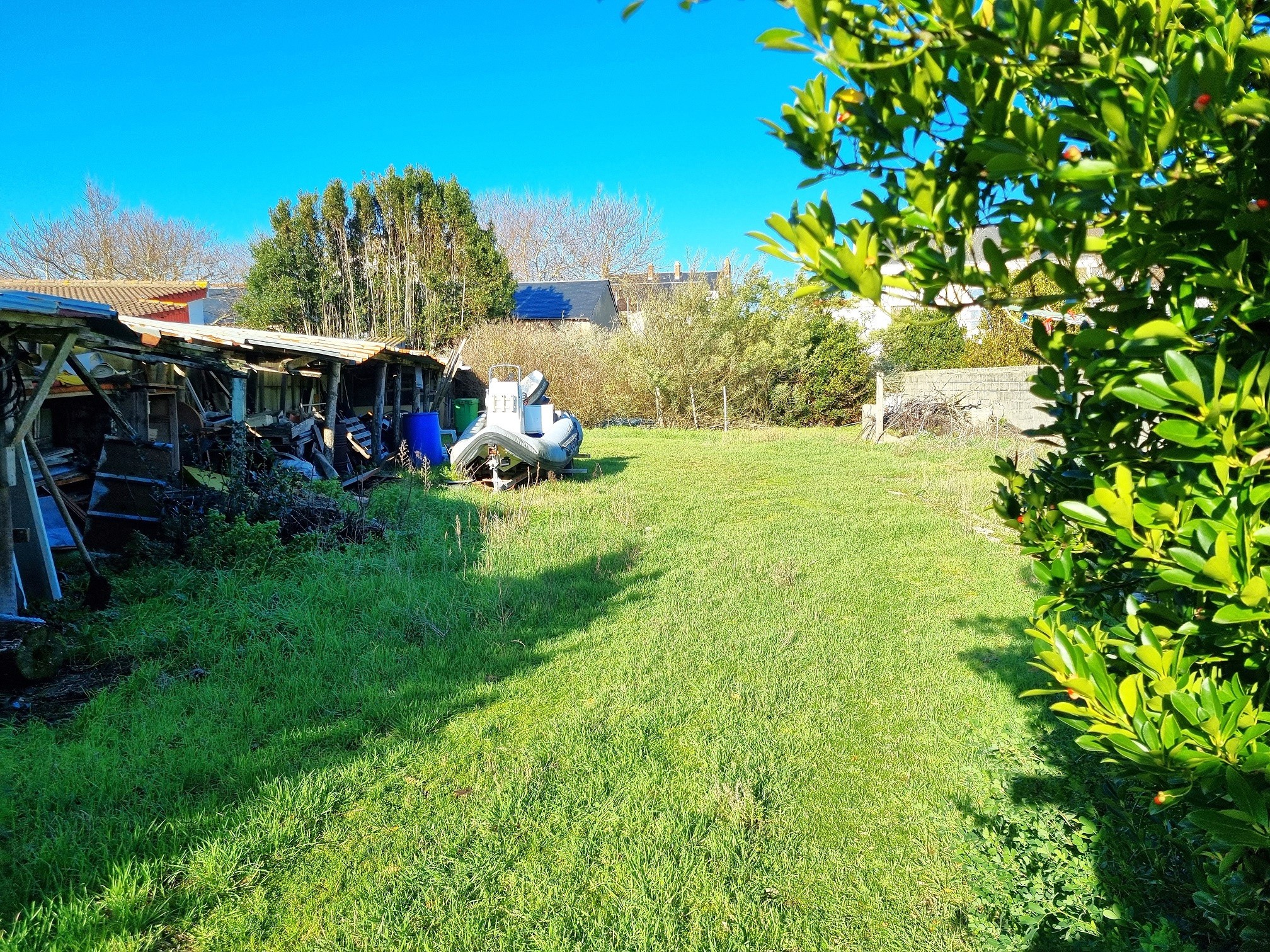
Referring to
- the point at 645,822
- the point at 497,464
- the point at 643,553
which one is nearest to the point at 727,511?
the point at 643,553

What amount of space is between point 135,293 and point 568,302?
18.6 m

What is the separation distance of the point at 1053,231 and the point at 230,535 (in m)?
6.64

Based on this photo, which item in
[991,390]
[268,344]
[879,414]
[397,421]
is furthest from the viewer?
[879,414]

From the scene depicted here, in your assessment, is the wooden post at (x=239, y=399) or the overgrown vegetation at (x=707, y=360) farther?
the overgrown vegetation at (x=707, y=360)

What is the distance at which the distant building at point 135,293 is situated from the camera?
1923 centimetres

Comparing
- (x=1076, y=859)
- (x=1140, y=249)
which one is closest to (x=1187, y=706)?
(x=1140, y=249)

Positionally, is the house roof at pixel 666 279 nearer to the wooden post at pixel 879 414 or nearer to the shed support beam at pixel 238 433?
the wooden post at pixel 879 414

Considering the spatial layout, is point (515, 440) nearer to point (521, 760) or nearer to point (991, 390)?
point (521, 760)

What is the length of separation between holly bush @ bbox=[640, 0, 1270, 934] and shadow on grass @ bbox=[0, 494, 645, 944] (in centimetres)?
304

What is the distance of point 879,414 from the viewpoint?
18469 mm

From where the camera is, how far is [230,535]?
6.38 metres

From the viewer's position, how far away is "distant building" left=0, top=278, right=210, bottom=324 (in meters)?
19.2

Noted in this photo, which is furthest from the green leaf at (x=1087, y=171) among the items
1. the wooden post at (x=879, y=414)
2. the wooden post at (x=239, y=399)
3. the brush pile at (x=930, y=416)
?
the wooden post at (x=879, y=414)

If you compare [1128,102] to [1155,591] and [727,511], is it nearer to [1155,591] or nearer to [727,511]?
[1155,591]
